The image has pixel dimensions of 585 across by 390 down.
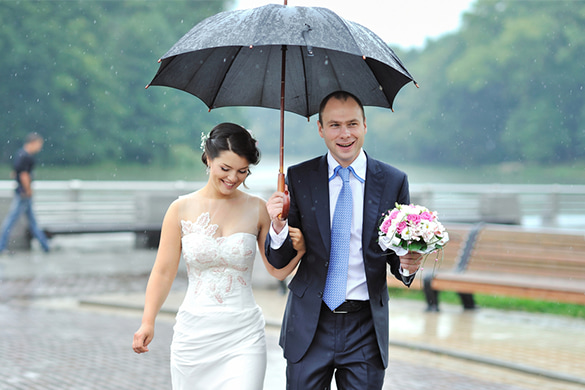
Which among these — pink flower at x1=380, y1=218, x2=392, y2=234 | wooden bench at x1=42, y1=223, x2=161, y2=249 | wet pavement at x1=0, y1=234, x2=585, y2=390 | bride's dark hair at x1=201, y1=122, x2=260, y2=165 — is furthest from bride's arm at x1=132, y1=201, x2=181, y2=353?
wooden bench at x1=42, y1=223, x2=161, y2=249

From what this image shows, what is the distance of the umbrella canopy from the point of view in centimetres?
338

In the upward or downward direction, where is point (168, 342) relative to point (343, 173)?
downward

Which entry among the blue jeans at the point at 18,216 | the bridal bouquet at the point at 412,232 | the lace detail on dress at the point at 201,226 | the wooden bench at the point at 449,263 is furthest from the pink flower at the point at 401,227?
the blue jeans at the point at 18,216

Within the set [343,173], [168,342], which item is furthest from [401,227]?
[168,342]

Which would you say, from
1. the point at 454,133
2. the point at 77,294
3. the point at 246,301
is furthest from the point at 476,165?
the point at 246,301

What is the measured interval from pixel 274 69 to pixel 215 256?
1036 mm

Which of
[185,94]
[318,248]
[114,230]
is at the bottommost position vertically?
[114,230]

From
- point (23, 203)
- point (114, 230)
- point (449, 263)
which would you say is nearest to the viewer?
point (449, 263)

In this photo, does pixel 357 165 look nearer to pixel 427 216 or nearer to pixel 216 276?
pixel 427 216

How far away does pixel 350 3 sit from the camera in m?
44.4

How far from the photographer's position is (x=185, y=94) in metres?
46.2

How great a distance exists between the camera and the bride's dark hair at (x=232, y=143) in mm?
3654

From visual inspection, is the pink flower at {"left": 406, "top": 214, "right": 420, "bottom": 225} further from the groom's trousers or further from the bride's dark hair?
the bride's dark hair

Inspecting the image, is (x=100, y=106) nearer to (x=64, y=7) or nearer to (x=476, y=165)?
(x=64, y=7)
